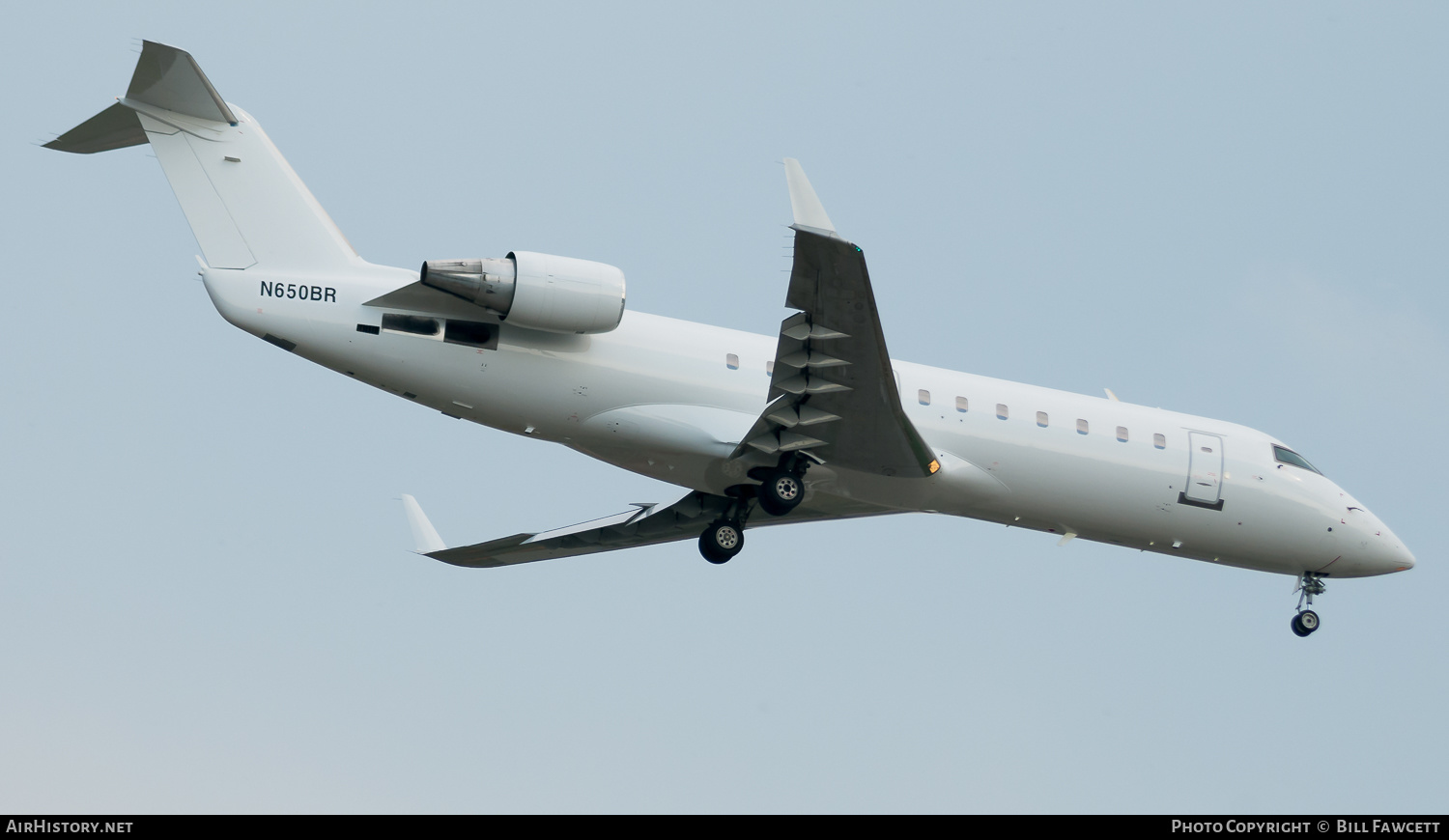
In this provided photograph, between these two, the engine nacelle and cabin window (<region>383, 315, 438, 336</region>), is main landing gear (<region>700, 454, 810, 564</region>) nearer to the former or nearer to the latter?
the engine nacelle

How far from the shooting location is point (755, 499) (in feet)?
68.4

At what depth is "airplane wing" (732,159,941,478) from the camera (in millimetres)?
15883

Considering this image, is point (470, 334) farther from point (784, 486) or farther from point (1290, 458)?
point (1290, 458)

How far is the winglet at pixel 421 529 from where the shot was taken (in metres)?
22.6

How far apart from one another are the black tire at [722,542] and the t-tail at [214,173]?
6.49 meters

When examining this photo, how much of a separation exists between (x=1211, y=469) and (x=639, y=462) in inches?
343

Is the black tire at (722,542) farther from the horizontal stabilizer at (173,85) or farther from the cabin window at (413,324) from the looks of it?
the horizontal stabilizer at (173,85)

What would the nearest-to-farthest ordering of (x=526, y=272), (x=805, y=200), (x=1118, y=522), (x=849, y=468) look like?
(x=805, y=200), (x=526, y=272), (x=849, y=468), (x=1118, y=522)

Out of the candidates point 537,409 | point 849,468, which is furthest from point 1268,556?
point 537,409

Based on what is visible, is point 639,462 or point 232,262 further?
point 639,462

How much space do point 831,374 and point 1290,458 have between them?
28.5ft

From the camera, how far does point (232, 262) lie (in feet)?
57.2

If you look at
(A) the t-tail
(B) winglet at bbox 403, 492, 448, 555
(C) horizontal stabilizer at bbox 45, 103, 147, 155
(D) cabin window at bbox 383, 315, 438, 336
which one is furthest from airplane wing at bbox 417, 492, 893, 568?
(C) horizontal stabilizer at bbox 45, 103, 147, 155

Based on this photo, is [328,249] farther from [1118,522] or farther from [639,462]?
[1118,522]
